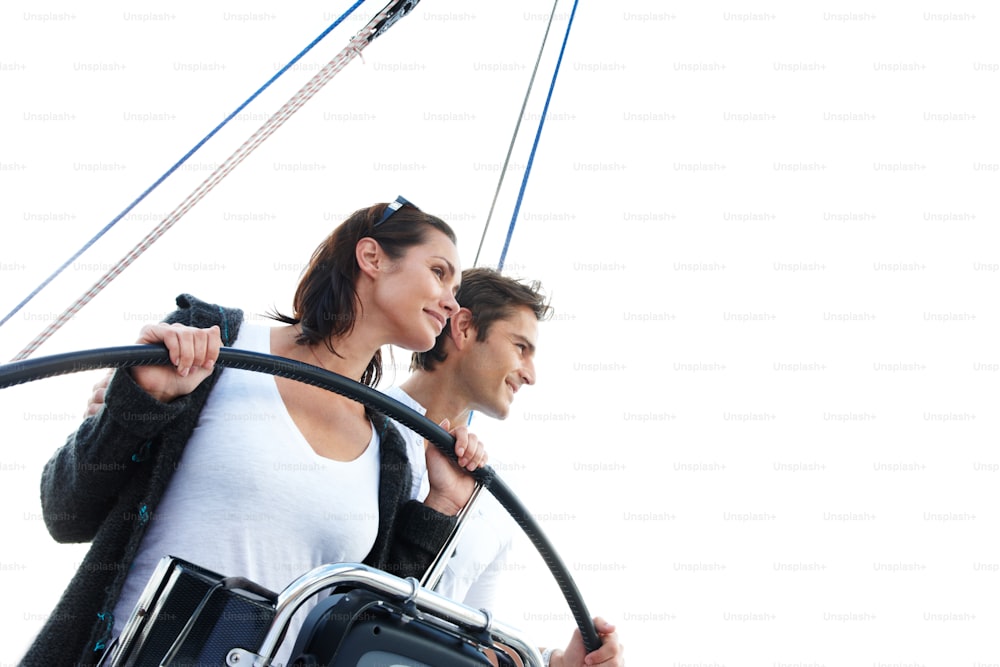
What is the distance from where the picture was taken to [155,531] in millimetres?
1457

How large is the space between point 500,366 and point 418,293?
30.3 inches

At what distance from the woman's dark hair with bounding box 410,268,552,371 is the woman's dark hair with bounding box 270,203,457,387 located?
63 centimetres

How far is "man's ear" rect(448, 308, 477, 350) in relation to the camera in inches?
102

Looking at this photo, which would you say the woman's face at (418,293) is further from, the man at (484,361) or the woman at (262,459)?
the man at (484,361)

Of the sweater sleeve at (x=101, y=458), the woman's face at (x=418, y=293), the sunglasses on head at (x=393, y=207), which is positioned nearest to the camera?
the sweater sleeve at (x=101, y=458)

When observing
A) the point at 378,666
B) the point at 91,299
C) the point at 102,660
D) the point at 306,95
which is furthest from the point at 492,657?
the point at 306,95

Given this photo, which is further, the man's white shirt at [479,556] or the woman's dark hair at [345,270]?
the man's white shirt at [479,556]

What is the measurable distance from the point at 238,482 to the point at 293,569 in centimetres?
17

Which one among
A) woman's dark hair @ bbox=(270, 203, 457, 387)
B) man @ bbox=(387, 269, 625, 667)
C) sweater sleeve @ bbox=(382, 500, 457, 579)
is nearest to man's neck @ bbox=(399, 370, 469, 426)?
man @ bbox=(387, 269, 625, 667)

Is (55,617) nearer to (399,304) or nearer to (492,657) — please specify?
(492,657)

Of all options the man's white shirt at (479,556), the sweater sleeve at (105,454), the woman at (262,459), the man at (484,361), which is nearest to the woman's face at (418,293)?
the woman at (262,459)

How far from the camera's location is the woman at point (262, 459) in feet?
4.50

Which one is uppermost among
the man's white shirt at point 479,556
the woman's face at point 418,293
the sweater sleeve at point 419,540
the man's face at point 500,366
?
the man's face at point 500,366

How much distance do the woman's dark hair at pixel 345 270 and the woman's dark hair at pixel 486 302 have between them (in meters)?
0.63
